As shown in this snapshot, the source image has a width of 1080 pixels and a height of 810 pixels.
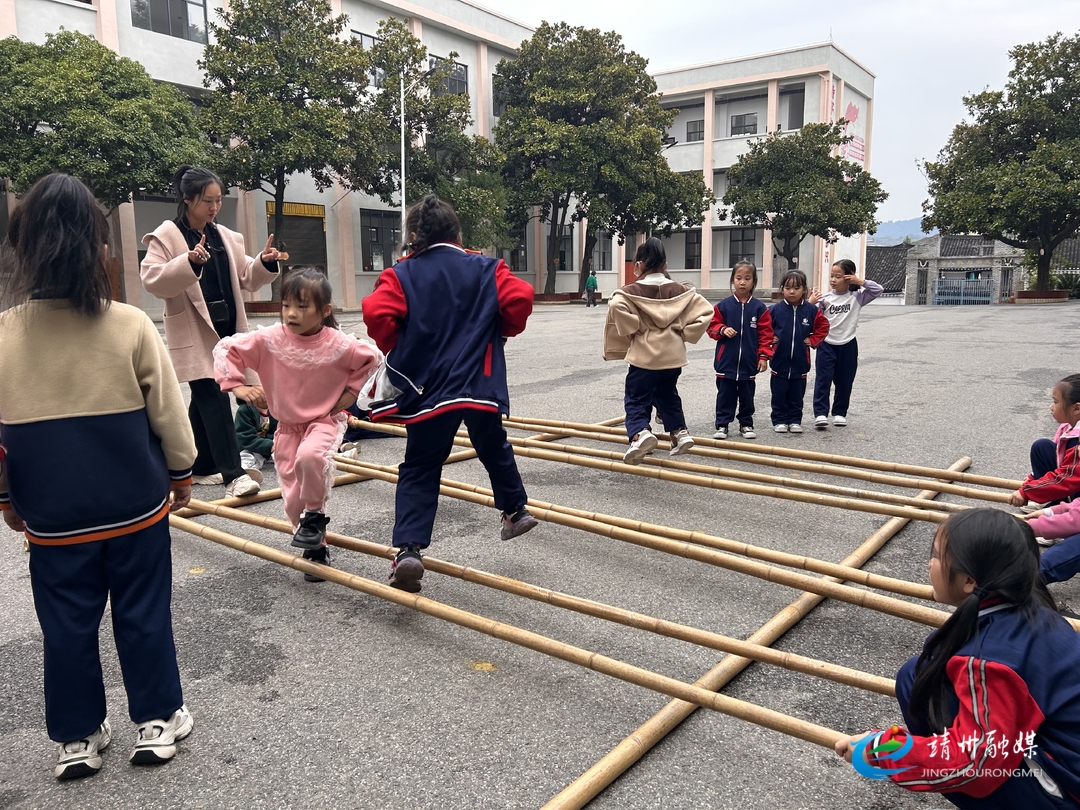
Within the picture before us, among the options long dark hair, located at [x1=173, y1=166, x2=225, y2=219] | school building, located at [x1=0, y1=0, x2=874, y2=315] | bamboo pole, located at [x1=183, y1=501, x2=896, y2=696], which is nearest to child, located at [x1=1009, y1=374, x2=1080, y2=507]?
bamboo pole, located at [x1=183, y1=501, x2=896, y2=696]

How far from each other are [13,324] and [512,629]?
1.76 m

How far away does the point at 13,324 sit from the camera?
2.20m

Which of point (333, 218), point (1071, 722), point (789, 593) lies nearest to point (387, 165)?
point (333, 218)

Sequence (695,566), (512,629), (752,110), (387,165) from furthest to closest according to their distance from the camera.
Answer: (752,110)
(387,165)
(695,566)
(512,629)

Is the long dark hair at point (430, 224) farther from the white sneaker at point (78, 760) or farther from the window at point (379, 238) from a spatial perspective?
the window at point (379, 238)

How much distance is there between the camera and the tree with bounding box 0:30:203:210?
1722cm

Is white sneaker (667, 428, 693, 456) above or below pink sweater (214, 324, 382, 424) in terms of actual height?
below

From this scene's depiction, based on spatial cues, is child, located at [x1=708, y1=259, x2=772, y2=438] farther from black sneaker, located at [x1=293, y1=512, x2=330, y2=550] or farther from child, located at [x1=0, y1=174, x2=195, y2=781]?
child, located at [x1=0, y1=174, x2=195, y2=781]

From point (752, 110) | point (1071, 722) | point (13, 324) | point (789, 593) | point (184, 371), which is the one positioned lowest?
point (789, 593)

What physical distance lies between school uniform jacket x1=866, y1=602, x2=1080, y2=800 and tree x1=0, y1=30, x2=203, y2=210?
18834mm

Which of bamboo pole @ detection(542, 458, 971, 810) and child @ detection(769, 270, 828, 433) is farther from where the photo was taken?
child @ detection(769, 270, 828, 433)

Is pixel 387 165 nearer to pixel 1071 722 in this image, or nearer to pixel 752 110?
pixel 752 110

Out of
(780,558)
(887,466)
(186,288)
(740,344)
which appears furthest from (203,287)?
(887,466)

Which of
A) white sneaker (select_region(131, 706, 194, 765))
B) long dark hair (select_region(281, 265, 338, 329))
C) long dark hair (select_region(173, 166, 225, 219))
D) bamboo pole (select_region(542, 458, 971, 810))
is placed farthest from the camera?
long dark hair (select_region(173, 166, 225, 219))
